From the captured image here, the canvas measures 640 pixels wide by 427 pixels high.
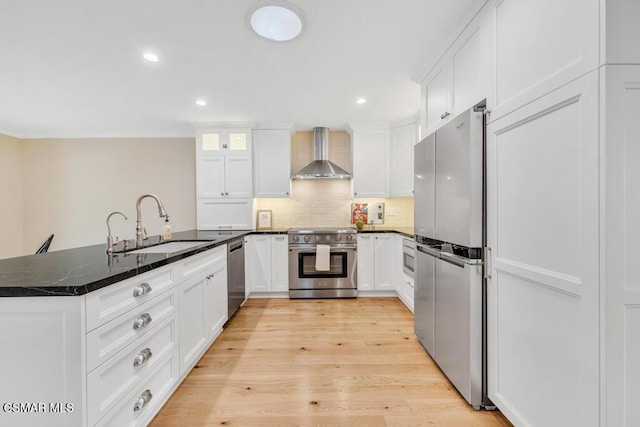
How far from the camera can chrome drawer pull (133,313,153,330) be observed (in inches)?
49.5

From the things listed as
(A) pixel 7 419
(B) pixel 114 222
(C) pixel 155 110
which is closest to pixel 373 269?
(A) pixel 7 419

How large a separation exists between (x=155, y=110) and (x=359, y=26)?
2.77 metres

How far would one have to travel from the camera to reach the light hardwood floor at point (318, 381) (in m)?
1.50

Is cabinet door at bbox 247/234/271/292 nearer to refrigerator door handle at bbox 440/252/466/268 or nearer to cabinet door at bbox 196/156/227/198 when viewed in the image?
cabinet door at bbox 196/156/227/198

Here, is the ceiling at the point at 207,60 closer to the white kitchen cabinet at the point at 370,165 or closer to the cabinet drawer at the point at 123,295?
the white kitchen cabinet at the point at 370,165

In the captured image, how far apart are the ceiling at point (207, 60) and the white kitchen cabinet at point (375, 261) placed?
1.70 m

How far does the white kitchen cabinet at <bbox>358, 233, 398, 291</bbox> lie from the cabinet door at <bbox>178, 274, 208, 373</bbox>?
2.11m

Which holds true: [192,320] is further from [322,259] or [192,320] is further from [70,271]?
[322,259]

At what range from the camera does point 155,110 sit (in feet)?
10.5

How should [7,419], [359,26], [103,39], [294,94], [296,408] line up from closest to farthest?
[7,419] → [296,408] → [359,26] → [103,39] → [294,94]

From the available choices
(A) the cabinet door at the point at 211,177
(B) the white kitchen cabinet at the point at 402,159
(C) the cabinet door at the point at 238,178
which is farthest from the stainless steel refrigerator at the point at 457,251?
(A) the cabinet door at the point at 211,177

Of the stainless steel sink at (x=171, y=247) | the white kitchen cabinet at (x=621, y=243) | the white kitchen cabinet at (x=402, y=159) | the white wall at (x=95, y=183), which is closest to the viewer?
the white kitchen cabinet at (x=621, y=243)

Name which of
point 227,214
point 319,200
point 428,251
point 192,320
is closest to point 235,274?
point 192,320

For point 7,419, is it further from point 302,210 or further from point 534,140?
point 302,210
